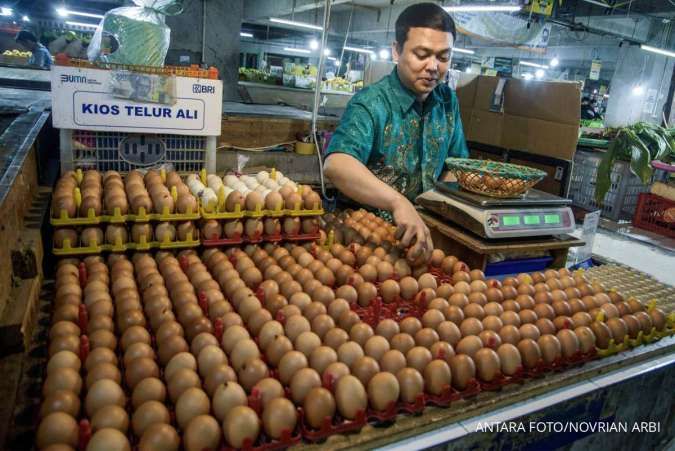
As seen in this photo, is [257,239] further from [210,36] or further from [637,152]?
[210,36]

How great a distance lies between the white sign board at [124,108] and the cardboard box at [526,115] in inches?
105

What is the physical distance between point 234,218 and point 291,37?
85.0ft

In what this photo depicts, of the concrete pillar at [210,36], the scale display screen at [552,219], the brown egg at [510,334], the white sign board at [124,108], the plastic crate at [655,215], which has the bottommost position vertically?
the plastic crate at [655,215]

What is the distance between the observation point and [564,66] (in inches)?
998

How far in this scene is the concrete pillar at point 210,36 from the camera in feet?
32.6

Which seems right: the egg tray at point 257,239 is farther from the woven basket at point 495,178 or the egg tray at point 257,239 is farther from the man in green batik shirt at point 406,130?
the woven basket at point 495,178

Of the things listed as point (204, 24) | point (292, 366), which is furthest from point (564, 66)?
point (292, 366)

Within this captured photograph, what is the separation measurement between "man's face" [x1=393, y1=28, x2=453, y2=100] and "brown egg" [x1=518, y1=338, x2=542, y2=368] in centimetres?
170

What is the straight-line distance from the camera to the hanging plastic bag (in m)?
2.66

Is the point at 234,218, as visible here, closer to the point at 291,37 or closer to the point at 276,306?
the point at 276,306

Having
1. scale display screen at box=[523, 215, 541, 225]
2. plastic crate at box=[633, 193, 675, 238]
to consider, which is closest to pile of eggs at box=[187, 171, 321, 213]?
scale display screen at box=[523, 215, 541, 225]

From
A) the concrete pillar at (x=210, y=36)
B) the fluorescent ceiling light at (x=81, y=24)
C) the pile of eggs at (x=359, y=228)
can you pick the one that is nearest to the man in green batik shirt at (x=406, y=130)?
the pile of eggs at (x=359, y=228)

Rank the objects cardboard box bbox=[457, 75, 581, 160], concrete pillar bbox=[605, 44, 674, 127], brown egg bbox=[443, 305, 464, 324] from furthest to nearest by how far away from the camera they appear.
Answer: concrete pillar bbox=[605, 44, 674, 127] → cardboard box bbox=[457, 75, 581, 160] → brown egg bbox=[443, 305, 464, 324]

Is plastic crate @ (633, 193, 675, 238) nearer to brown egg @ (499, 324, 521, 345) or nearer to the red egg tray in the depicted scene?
brown egg @ (499, 324, 521, 345)
